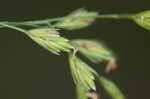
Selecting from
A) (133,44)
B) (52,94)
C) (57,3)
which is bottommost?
(52,94)

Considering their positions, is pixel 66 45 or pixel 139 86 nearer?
pixel 66 45

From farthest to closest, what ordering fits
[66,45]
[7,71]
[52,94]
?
[52,94], [7,71], [66,45]

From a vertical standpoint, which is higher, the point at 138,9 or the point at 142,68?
the point at 138,9

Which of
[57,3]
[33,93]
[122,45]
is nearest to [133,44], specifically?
[122,45]

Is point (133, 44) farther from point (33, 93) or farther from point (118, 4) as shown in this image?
point (33, 93)

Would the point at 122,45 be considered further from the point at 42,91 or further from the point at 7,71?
the point at 7,71

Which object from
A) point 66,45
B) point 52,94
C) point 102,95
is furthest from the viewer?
point 102,95

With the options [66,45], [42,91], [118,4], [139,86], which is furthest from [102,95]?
[66,45]
